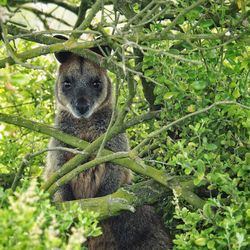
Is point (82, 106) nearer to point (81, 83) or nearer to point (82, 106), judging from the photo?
point (82, 106)

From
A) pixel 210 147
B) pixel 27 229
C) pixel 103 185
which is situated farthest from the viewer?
pixel 103 185

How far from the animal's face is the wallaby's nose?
4.1 inches

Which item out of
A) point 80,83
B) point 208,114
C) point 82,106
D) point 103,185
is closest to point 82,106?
point 82,106

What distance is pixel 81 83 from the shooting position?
9.66 m

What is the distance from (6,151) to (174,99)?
2.14 meters

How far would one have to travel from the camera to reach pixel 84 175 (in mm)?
9164

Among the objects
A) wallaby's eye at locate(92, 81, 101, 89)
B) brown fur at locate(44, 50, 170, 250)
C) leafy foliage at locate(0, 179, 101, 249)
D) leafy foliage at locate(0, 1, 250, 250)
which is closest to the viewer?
leafy foliage at locate(0, 179, 101, 249)

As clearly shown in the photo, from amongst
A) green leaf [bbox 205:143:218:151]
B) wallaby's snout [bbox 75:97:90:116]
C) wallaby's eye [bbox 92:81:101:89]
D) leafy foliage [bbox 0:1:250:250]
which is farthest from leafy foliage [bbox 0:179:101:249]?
wallaby's eye [bbox 92:81:101:89]

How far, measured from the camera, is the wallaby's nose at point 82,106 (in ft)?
30.5

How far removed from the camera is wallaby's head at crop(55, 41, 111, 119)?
9555 millimetres

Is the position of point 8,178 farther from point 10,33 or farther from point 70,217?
point 70,217

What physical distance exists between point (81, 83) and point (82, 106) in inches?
17.7

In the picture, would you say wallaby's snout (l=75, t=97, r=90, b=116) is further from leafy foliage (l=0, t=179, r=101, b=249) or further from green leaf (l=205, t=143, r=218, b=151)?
leafy foliage (l=0, t=179, r=101, b=249)

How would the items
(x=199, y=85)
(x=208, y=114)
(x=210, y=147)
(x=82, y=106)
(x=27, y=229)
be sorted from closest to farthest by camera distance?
(x=27, y=229) < (x=210, y=147) < (x=199, y=85) < (x=208, y=114) < (x=82, y=106)
